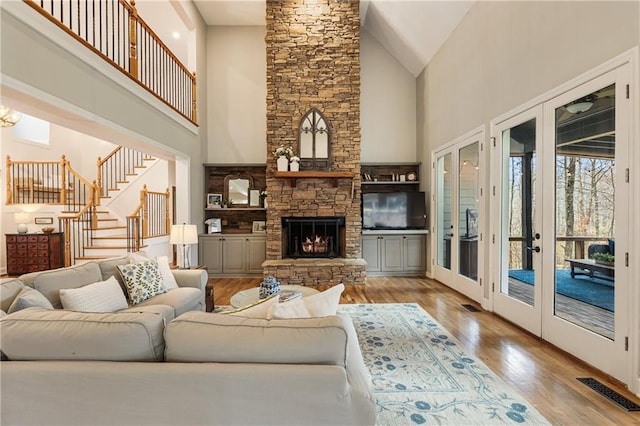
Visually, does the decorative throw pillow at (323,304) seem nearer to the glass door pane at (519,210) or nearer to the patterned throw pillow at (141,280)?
the patterned throw pillow at (141,280)

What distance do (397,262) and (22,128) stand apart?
356 inches

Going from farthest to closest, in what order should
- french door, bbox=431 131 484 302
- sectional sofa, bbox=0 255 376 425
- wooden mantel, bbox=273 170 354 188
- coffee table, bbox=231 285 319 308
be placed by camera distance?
wooden mantel, bbox=273 170 354 188, french door, bbox=431 131 484 302, coffee table, bbox=231 285 319 308, sectional sofa, bbox=0 255 376 425

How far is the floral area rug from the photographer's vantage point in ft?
6.64

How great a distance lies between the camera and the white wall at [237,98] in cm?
691

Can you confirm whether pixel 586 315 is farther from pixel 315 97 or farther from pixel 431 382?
pixel 315 97

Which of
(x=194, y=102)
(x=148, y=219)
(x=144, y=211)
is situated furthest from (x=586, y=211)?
(x=148, y=219)

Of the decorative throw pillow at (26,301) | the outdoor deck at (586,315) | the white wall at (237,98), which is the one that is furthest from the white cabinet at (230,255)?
the outdoor deck at (586,315)

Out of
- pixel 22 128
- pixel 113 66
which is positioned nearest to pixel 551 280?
pixel 113 66

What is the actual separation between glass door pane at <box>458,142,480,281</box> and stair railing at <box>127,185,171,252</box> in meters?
6.00

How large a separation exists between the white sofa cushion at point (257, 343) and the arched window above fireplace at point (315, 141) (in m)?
5.04

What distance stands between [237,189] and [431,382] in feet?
18.2

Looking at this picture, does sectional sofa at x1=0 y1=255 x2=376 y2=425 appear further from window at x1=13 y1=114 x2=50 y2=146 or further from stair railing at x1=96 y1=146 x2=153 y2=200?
window at x1=13 y1=114 x2=50 y2=146

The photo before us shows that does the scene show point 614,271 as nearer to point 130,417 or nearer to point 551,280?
point 551,280

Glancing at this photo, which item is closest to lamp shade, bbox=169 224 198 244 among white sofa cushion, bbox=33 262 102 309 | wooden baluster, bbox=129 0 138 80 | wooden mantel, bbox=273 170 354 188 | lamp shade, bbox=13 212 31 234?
white sofa cushion, bbox=33 262 102 309
